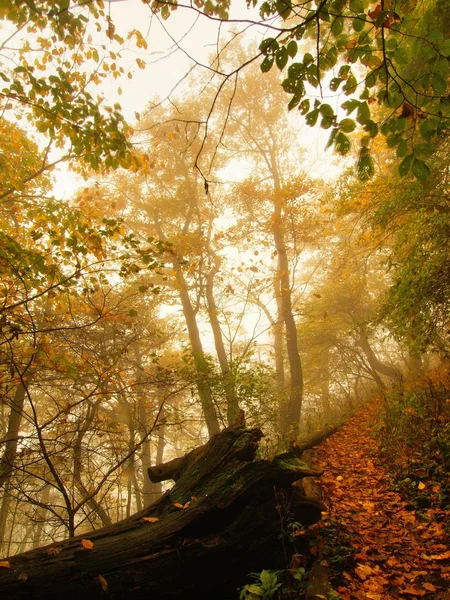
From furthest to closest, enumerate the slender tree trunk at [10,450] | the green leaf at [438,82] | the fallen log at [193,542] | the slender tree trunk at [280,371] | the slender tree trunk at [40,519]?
1. the slender tree trunk at [280,371]
2. the slender tree trunk at [40,519]
3. the slender tree trunk at [10,450]
4. the fallen log at [193,542]
5. the green leaf at [438,82]

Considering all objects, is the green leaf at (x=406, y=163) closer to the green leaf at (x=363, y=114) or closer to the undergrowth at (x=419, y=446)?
the green leaf at (x=363, y=114)

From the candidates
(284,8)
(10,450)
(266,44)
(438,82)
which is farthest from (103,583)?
(284,8)

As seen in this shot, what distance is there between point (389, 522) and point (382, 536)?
31cm

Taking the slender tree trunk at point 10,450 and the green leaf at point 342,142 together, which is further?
the slender tree trunk at point 10,450

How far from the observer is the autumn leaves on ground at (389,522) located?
9.36ft

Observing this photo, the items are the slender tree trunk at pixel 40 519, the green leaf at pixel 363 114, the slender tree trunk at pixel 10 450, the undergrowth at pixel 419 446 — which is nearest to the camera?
the green leaf at pixel 363 114

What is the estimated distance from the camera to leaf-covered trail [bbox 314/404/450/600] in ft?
9.14

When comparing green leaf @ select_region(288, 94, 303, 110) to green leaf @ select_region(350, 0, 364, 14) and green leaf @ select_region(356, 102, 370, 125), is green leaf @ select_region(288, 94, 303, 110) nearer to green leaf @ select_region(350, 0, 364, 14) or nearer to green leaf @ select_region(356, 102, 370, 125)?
green leaf @ select_region(356, 102, 370, 125)

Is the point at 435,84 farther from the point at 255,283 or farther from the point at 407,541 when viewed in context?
the point at 255,283

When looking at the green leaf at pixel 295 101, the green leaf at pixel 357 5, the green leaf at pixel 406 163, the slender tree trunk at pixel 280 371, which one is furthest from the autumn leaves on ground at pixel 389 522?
the green leaf at pixel 357 5

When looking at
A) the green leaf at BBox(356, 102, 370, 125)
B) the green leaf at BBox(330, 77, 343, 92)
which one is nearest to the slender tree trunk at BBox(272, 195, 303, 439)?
the green leaf at BBox(330, 77, 343, 92)

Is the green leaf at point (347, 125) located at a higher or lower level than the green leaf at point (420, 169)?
higher

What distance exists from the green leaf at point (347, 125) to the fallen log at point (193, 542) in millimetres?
3174

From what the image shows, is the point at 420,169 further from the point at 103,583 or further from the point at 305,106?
the point at 103,583
